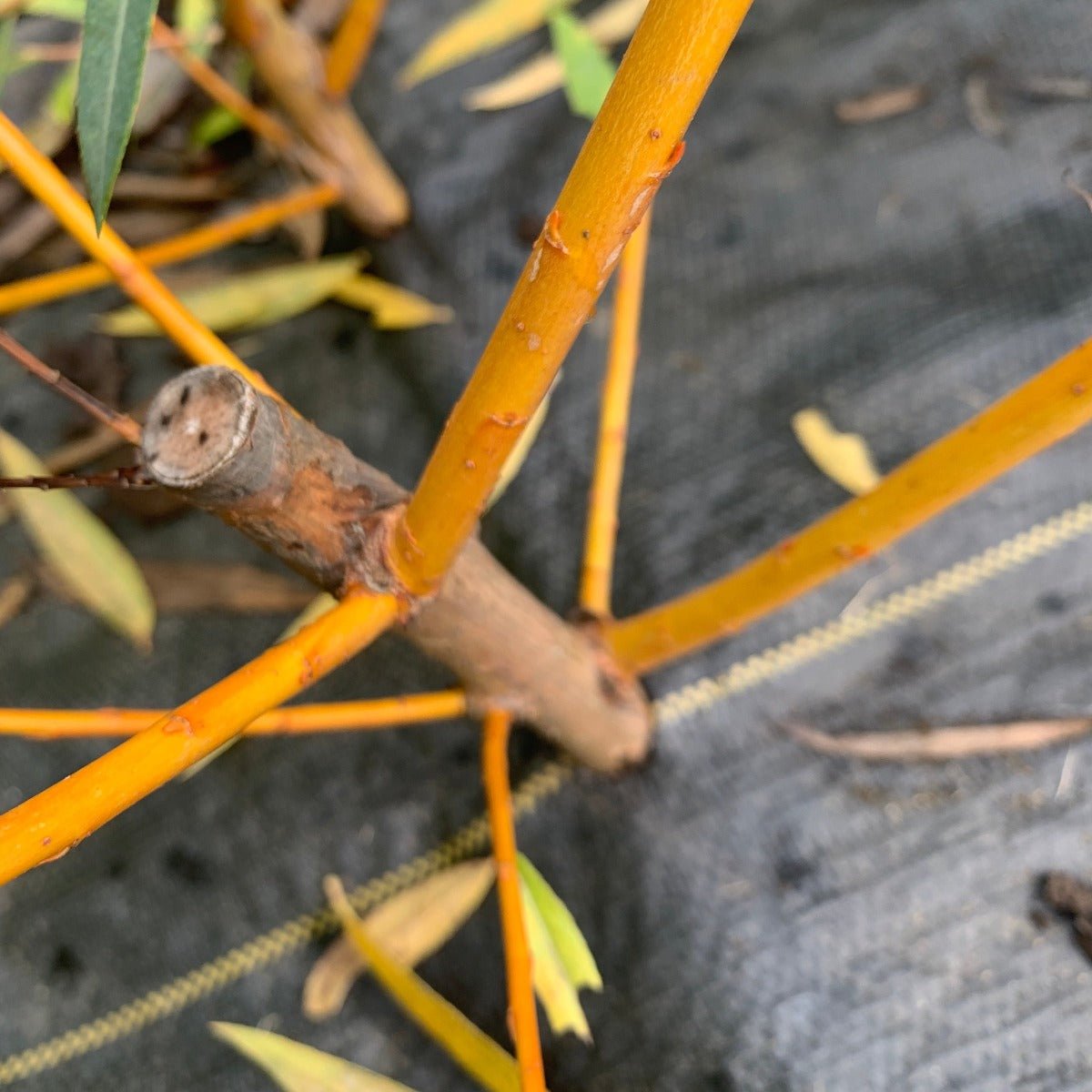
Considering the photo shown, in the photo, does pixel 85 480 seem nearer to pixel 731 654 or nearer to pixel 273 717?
pixel 273 717

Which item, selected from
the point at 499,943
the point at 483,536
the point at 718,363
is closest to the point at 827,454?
the point at 718,363

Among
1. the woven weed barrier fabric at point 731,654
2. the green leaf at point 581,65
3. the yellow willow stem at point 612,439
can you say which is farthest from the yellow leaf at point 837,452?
the green leaf at point 581,65

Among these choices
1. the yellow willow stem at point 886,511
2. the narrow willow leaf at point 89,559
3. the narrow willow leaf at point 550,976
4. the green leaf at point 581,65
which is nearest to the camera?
the yellow willow stem at point 886,511

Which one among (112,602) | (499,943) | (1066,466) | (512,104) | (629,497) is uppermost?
(512,104)

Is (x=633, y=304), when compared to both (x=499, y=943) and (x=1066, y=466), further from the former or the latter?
(x=499, y=943)

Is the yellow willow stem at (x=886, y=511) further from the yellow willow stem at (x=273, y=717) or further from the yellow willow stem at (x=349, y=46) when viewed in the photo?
the yellow willow stem at (x=349, y=46)

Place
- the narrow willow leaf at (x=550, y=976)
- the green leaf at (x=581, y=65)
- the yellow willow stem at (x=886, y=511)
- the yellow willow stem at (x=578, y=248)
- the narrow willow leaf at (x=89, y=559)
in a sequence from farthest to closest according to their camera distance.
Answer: the narrow willow leaf at (x=89, y=559), the green leaf at (x=581, y=65), the narrow willow leaf at (x=550, y=976), the yellow willow stem at (x=886, y=511), the yellow willow stem at (x=578, y=248)
